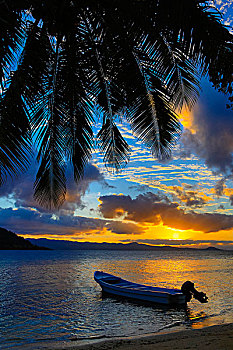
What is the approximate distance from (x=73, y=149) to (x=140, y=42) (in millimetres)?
2934

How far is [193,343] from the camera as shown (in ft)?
23.9

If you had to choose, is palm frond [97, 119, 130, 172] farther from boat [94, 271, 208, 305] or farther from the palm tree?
boat [94, 271, 208, 305]

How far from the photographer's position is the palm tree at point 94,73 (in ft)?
15.9

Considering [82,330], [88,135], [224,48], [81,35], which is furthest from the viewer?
[82,330]

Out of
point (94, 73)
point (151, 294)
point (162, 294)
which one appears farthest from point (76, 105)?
point (151, 294)

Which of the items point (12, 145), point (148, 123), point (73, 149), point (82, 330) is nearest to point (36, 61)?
point (12, 145)

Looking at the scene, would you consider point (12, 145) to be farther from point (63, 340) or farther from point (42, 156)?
point (63, 340)

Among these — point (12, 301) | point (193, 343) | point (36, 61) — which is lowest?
point (12, 301)

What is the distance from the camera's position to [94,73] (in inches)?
292

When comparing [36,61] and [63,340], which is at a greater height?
[36,61]

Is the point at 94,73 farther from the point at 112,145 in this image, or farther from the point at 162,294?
the point at 162,294

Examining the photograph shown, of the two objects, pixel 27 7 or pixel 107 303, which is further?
pixel 107 303

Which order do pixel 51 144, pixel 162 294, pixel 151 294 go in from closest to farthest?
pixel 51 144, pixel 162 294, pixel 151 294

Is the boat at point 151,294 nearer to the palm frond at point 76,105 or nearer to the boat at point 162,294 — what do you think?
the boat at point 162,294
